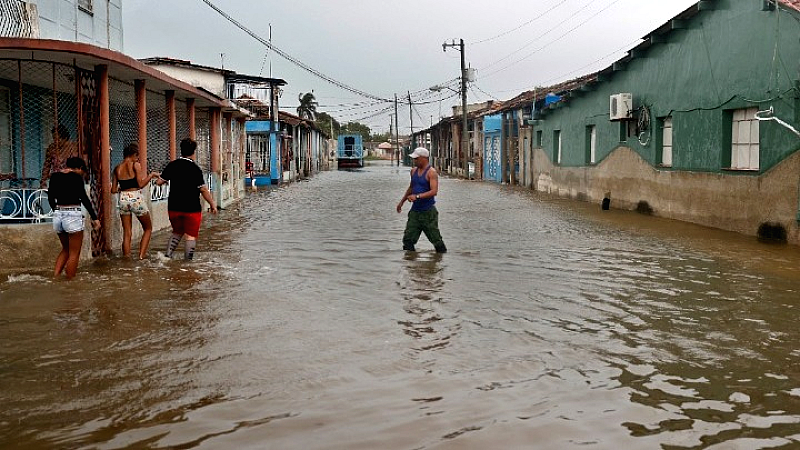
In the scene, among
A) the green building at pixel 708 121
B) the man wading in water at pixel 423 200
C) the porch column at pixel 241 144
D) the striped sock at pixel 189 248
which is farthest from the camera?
the porch column at pixel 241 144

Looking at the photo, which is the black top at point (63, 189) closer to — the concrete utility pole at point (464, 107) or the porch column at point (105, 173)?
the porch column at point (105, 173)

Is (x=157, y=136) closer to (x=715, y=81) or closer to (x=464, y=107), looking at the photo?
(x=715, y=81)

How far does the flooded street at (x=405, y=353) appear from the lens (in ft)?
14.3

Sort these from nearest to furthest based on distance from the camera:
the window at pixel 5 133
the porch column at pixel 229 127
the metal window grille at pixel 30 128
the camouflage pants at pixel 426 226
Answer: the metal window grille at pixel 30 128, the camouflage pants at pixel 426 226, the window at pixel 5 133, the porch column at pixel 229 127

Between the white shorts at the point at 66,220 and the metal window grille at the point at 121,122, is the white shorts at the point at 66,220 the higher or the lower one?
the lower one

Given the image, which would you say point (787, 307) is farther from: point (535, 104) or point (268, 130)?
point (268, 130)

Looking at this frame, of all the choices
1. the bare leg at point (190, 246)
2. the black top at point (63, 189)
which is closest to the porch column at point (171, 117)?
the bare leg at point (190, 246)

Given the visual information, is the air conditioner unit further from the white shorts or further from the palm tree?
the palm tree

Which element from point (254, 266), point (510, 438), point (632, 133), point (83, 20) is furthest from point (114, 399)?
point (632, 133)

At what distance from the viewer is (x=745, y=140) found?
48.5 ft

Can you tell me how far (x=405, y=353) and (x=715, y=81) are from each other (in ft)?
39.4

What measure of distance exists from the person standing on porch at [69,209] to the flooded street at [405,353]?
0.33 m

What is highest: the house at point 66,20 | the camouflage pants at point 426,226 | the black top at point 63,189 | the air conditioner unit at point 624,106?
the house at point 66,20

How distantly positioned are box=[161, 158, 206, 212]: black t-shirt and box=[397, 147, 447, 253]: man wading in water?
2.87 metres
